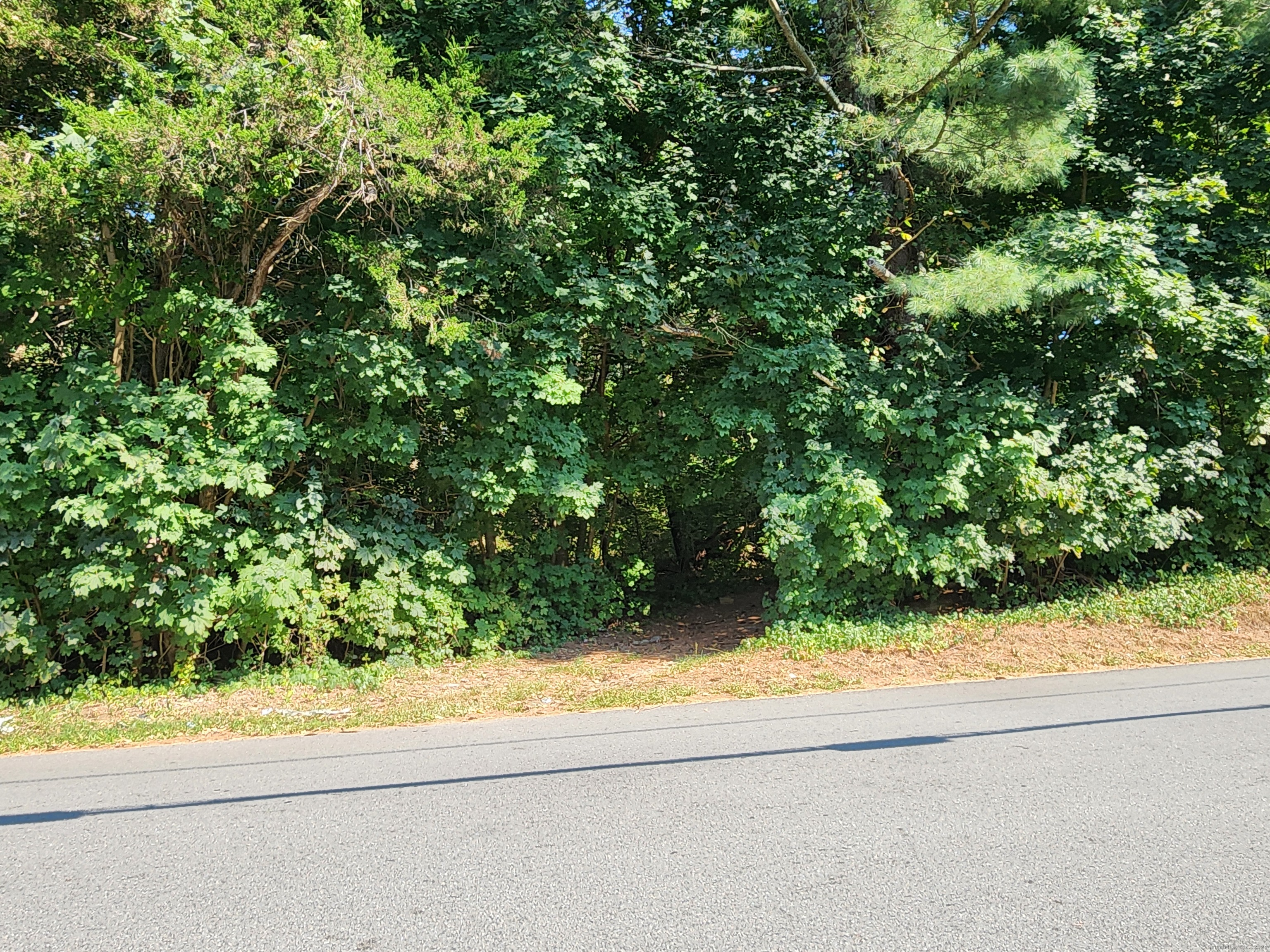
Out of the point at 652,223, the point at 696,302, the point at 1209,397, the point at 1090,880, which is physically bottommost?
the point at 1090,880

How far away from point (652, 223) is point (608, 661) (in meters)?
4.72

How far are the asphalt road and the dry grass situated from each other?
60 cm

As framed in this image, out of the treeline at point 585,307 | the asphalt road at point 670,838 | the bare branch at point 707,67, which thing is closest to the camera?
the asphalt road at point 670,838

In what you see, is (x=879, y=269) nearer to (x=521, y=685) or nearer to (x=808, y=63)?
(x=808, y=63)

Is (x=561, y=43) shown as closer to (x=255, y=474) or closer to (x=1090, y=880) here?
(x=255, y=474)

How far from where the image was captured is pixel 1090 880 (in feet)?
9.61

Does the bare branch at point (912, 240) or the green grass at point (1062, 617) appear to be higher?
the bare branch at point (912, 240)

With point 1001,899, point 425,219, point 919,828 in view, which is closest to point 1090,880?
point 1001,899

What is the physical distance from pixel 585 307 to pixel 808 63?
3871 mm

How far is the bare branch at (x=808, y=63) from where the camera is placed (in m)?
8.88

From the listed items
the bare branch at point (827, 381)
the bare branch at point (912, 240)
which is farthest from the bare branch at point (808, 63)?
the bare branch at point (827, 381)

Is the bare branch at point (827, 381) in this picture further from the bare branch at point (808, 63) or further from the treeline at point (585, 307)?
the bare branch at point (808, 63)

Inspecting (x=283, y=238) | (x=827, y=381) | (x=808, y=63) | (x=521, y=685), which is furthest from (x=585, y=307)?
(x=521, y=685)

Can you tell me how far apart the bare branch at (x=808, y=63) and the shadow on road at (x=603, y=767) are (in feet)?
21.8
